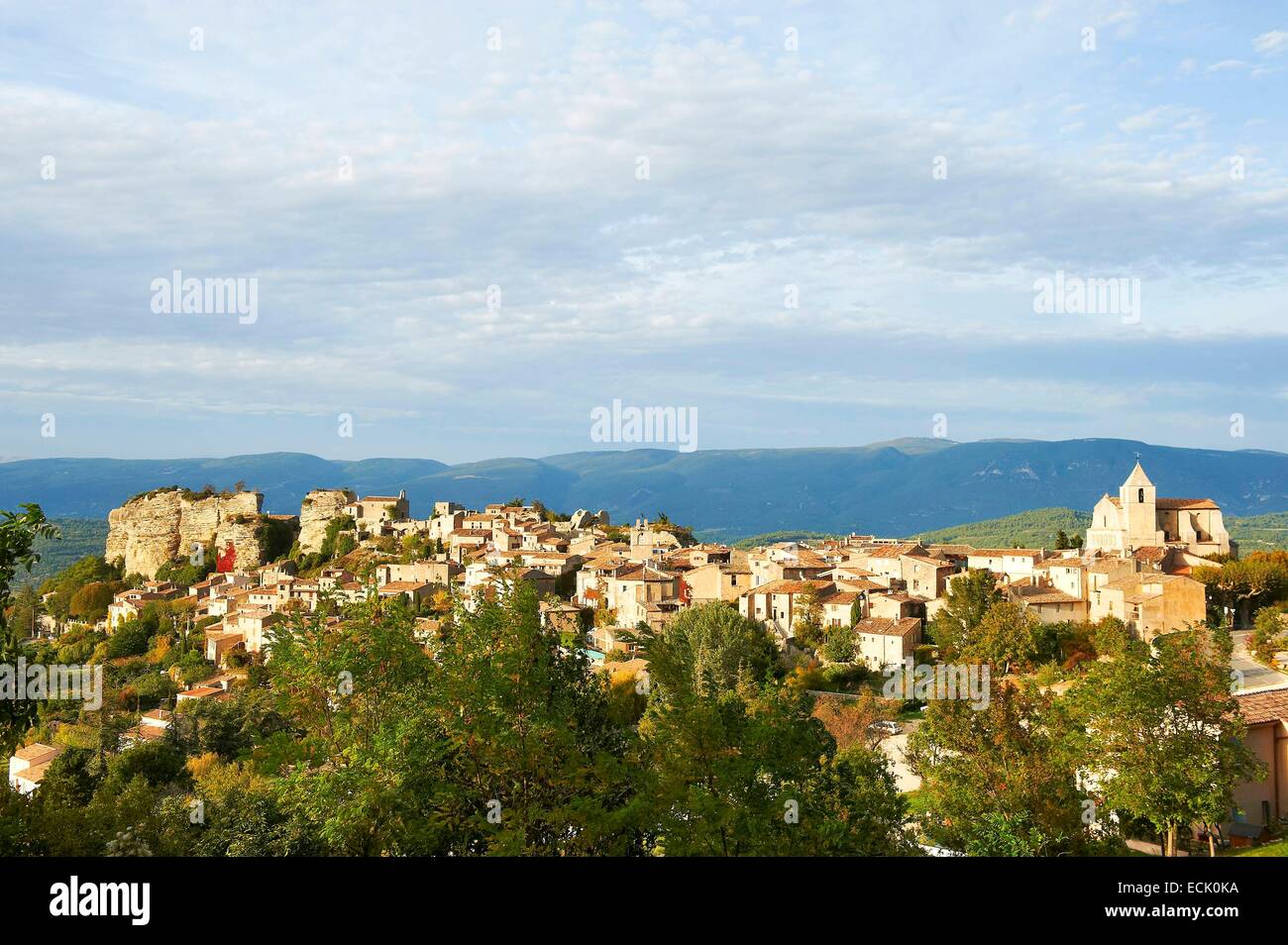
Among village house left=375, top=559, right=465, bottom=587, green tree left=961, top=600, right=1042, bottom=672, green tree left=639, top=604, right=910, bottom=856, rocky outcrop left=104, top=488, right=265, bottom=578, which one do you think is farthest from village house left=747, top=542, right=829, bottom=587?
rocky outcrop left=104, top=488, right=265, bottom=578

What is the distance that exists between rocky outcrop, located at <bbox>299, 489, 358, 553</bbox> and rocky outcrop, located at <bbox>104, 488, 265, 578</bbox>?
458cm

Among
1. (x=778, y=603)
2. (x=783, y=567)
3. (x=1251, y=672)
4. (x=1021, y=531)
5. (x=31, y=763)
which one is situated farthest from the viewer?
(x=1021, y=531)

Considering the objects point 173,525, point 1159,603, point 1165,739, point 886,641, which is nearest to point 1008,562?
point 1159,603

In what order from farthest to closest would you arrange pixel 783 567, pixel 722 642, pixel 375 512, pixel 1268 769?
pixel 375 512, pixel 783 567, pixel 722 642, pixel 1268 769

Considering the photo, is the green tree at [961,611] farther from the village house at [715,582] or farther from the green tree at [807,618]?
the village house at [715,582]

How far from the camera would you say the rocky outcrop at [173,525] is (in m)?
71.6

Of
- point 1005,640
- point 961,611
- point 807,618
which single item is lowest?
point 807,618

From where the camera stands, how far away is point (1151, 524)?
48281 mm

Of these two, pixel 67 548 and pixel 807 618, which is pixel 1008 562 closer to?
pixel 807 618

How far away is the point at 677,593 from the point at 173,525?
4628 cm

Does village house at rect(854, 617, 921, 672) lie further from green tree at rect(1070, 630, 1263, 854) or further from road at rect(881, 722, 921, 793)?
green tree at rect(1070, 630, 1263, 854)

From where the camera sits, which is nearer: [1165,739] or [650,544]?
[1165,739]
